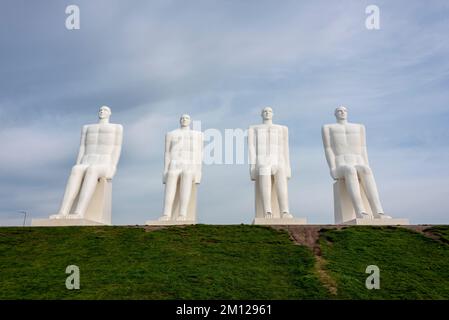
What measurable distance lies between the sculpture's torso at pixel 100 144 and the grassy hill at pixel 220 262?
311cm

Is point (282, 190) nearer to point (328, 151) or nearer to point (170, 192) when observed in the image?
point (328, 151)

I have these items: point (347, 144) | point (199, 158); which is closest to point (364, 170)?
point (347, 144)

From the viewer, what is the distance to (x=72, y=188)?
56.0 ft

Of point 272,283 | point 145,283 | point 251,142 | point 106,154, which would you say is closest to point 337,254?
point 272,283

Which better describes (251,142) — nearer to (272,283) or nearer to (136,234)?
(136,234)

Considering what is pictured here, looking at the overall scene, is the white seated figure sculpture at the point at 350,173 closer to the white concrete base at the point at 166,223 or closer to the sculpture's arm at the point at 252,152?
the sculpture's arm at the point at 252,152

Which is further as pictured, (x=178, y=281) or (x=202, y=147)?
(x=202, y=147)

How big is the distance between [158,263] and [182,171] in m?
5.53

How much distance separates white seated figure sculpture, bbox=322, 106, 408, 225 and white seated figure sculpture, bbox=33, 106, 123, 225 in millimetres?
6885

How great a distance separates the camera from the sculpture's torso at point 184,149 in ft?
58.1

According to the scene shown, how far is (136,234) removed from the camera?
576 inches

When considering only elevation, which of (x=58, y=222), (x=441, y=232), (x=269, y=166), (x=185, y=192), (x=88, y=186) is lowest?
(x=441, y=232)
